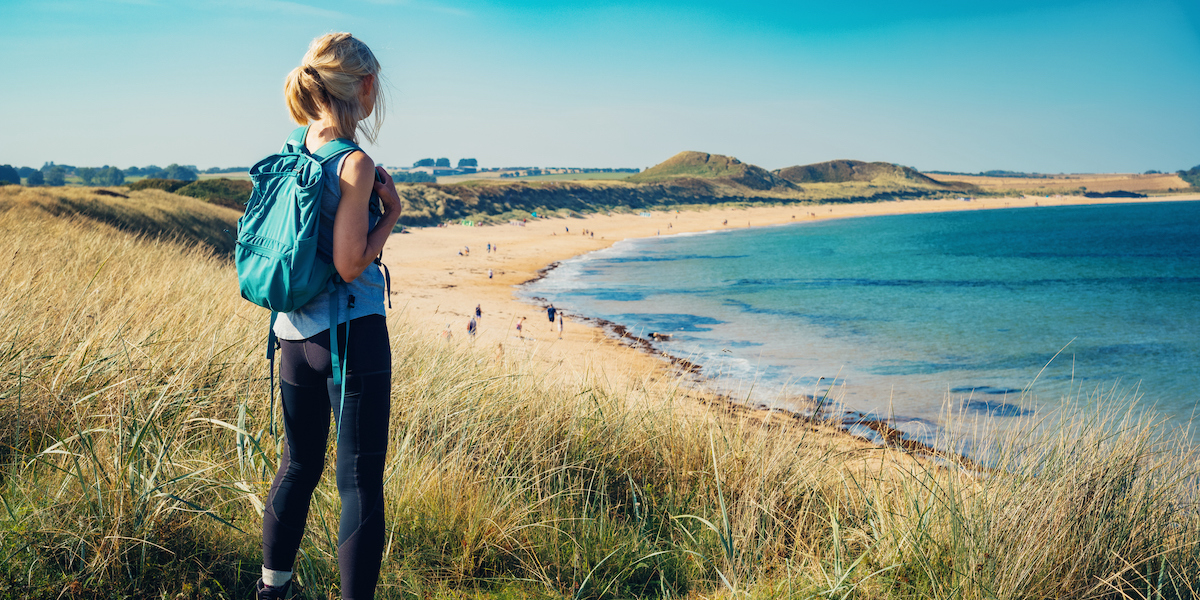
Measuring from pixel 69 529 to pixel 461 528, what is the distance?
3.98 feet

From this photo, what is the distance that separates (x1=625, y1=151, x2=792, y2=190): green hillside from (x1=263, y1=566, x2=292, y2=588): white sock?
113 meters

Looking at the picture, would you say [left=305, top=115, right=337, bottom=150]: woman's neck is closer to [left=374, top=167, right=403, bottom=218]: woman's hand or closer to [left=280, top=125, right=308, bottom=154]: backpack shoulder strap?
[left=280, top=125, right=308, bottom=154]: backpack shoulder strap

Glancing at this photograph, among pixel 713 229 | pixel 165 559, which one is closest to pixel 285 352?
pixel 165 559

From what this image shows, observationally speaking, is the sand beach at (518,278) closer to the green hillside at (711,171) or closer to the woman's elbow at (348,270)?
the woman's elbow at (348,270)

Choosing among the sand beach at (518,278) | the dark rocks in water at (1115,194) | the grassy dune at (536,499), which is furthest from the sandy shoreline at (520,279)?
the dark rocks in water at (1115,194)

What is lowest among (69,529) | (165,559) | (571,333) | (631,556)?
(571,333)

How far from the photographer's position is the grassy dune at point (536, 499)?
207 centimetres

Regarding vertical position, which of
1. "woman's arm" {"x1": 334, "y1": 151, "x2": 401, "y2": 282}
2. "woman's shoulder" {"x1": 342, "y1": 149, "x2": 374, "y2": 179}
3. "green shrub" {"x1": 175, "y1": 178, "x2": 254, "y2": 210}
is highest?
"green shrub" {"x1": 175, "y1": 178, "x2": 254, "y2": 210}

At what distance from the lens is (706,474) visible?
9.74 ft

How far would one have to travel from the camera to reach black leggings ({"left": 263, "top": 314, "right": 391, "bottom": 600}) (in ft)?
5.75

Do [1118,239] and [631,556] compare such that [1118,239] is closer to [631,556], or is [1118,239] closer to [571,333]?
[571,333]

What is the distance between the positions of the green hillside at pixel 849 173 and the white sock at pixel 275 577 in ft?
513

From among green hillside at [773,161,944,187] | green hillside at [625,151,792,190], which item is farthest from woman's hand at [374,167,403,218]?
green hillside at [773,161,944,187]

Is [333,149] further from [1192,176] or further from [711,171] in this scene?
[1192,176]
